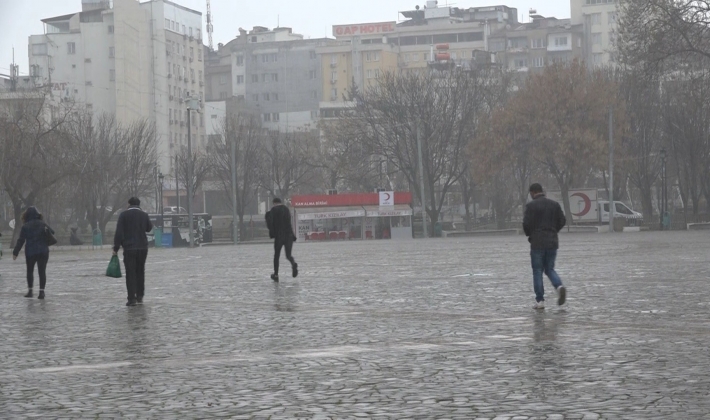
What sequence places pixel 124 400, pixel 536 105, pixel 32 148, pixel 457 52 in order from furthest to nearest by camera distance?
pixel 457 52 → pixel 536 105 → pixel 32 148 → pixel 124 400

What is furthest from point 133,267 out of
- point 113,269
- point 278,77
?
point 278,77

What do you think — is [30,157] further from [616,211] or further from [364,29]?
[364,29]

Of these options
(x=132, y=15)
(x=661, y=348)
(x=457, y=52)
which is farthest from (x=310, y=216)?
(x=457, y=52)

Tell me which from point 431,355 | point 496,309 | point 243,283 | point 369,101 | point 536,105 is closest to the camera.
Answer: point 431,355

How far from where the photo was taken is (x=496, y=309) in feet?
54.0

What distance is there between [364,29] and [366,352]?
179579 mm

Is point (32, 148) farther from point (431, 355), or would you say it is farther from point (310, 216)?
point (431, 355)

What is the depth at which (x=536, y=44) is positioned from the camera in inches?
6816

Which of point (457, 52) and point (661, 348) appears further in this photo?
point (457, 52)

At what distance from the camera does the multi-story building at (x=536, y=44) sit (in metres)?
168

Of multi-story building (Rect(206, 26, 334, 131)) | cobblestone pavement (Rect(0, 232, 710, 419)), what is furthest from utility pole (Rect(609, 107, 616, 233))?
multi-story building (Rect(206, 26, 334, 131))

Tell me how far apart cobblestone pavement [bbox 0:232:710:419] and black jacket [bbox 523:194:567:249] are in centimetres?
87

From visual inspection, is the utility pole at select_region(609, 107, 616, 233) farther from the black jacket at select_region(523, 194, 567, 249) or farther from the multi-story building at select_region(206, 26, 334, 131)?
the multi-story building at select_region(206, 26, 334, 131)

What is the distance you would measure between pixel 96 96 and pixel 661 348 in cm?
12228
